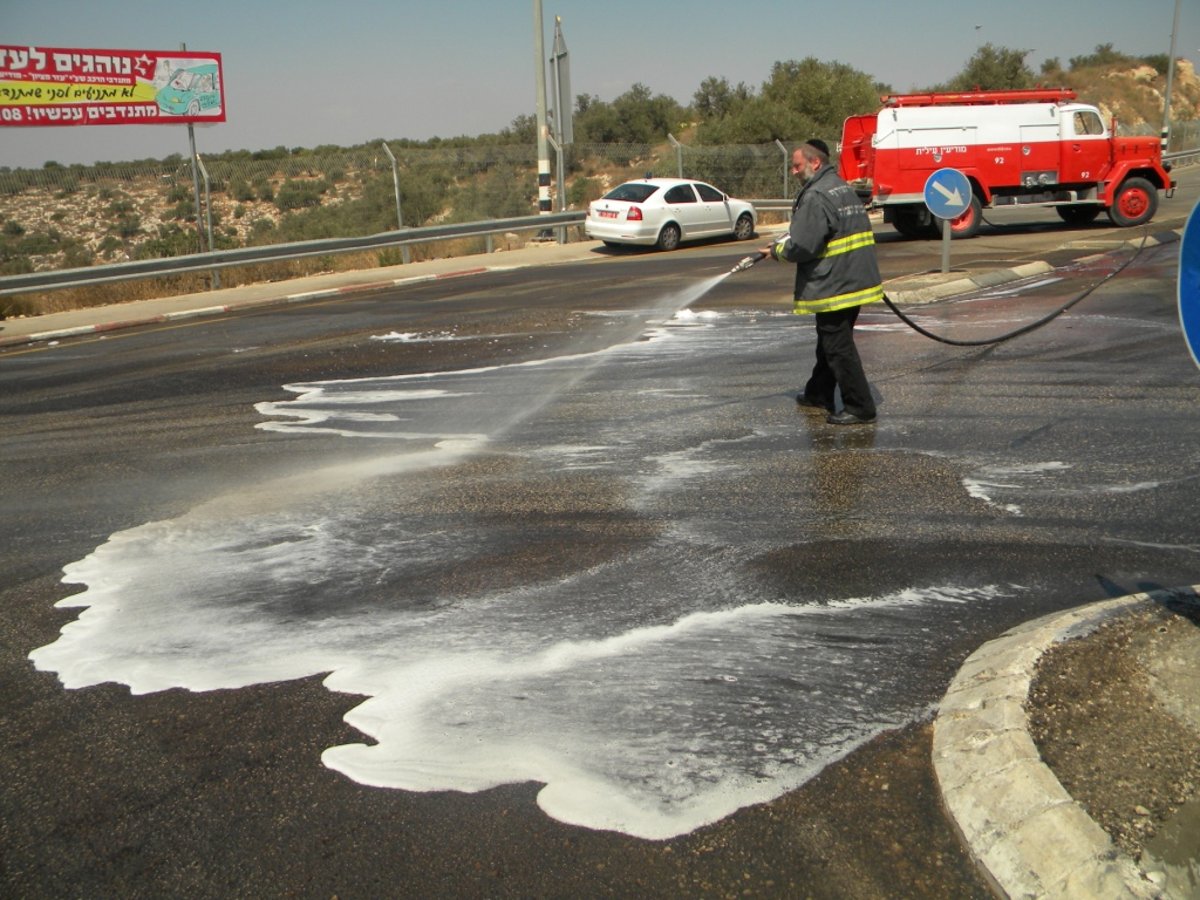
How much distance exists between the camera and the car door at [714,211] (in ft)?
83.3

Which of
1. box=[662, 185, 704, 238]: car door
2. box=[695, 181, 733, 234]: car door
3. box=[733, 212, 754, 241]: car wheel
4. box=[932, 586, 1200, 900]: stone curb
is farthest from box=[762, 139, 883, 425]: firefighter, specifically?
box=[733, 212, 754, 241]: car wheel

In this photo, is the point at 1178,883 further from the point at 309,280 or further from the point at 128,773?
the point at 309,280

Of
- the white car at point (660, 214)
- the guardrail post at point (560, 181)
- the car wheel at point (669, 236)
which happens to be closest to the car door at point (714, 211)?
the white car at point (660, 214)

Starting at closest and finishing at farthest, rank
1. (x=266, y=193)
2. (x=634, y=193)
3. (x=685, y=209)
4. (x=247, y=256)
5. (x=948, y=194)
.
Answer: (x=948, y=194) < (x=247, y=256) < (x=634, y=193) < (x=685, y=209) < (x=266, y=193)

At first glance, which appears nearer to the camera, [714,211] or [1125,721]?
[1125,721]

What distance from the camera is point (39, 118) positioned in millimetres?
21312

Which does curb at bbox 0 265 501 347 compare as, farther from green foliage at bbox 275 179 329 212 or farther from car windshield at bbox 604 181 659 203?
green foliage at bbox 275 179 329 212

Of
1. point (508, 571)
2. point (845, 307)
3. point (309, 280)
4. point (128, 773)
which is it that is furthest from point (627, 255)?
point (128, 773)

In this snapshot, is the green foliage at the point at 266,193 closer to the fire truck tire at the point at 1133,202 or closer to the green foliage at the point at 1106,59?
the fire truck tire at the point at 1133,202

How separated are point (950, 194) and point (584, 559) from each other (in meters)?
10.8

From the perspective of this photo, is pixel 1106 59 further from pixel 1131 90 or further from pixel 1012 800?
pixel 1012 800

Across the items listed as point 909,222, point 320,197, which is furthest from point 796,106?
point 909,222

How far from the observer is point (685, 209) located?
24812 mm

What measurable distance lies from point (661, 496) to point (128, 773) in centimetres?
354
